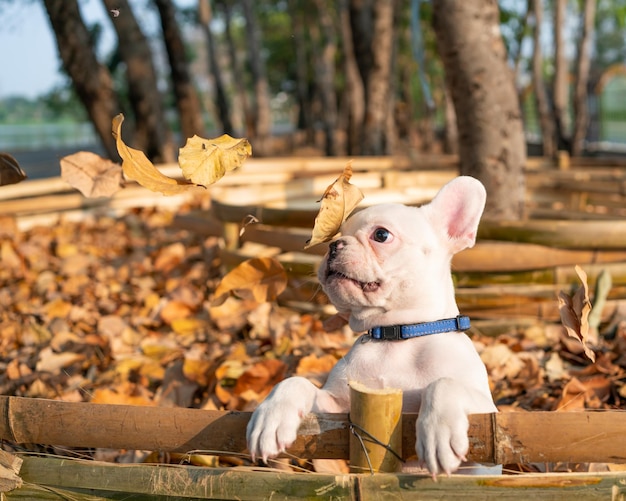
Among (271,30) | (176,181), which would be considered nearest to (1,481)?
(176,181)

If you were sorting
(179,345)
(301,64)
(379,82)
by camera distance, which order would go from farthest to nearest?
(301,64)
(379,82)
(179,345)

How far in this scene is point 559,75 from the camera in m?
14.1

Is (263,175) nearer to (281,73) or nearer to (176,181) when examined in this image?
(176,181)

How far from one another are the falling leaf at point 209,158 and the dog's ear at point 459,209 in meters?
0.62

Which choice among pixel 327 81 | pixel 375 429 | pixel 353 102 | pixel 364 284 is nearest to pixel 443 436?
pixel 375 429

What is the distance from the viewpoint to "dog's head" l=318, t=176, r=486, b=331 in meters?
2.36

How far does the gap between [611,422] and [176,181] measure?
1.44 m

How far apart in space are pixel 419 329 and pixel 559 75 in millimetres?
12897

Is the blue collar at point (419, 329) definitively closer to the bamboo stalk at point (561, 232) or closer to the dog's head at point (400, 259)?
the dog's head at point (400, 259)

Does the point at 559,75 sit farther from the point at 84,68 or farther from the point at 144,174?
the point at 144,174

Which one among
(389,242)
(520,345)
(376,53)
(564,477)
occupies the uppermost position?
(376,53)

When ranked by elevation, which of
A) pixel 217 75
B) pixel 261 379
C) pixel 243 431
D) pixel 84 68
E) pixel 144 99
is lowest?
pixel 261 379

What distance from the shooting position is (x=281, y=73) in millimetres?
48531

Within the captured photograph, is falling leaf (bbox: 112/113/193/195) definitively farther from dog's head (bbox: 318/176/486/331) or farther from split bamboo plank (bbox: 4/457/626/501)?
split bamboo plank (bbox: 4/457/626/501)
